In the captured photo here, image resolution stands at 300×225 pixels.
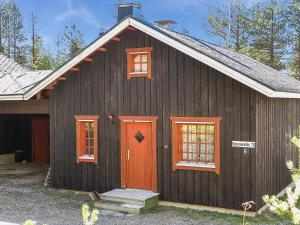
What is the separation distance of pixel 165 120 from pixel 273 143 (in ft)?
10.8

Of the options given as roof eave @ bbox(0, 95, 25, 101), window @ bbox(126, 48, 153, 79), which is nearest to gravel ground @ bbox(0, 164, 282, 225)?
roof eave @ bbox(0, 95, 25, 101)

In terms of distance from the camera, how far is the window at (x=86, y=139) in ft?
48.2

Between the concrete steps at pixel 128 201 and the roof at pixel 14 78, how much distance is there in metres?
5.20

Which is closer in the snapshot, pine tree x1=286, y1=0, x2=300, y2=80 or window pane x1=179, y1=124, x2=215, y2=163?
window pane x1=179, y1=124, x2=215, y2=163

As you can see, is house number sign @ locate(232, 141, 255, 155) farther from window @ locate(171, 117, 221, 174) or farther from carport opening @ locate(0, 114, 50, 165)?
carport opening @ locate(0, 114, 50, 165)

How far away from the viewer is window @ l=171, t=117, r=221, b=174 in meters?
12.6

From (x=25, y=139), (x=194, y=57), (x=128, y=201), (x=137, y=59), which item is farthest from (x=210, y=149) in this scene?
(x=25, y=139)

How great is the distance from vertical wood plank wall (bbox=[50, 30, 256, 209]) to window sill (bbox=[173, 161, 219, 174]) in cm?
15

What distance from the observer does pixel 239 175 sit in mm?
12312

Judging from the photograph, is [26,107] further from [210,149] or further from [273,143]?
[273,143]

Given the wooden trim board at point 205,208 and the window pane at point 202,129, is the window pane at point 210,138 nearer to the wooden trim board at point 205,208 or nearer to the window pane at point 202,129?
the window pane at point 202,129

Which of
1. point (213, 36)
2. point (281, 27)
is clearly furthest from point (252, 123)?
point (213, 36)

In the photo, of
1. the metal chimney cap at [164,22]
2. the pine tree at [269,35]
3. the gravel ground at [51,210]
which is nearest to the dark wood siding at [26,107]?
the gravel ground at [51,210]

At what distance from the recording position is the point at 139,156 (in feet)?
45.9
